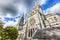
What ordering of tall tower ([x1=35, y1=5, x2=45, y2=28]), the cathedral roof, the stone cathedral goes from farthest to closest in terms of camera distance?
the cathedral roof
the stone cathedral
tall tower ([x1=35, y1=5, x2=45, y2=28])

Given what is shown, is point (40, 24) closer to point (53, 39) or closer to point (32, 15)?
point (32, 15)

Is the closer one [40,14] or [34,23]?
[34,23]

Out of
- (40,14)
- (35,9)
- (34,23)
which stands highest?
(35,9)

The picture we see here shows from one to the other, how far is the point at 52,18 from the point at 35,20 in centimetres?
1078

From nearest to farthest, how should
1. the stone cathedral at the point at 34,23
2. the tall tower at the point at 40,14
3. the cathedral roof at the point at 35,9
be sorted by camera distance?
the tall tower at the point at 40,14 < the stone cathedral at the point at 34,23 < the cathedral roof at the point at 35,9

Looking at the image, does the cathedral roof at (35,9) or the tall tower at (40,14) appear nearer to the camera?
the tall tower at (40,14)

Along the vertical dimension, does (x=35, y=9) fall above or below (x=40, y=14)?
above

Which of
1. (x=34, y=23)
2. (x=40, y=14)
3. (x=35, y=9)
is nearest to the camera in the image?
(x=34, y=23)

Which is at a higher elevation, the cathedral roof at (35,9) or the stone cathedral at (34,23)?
the cathedral roof at (35,9)

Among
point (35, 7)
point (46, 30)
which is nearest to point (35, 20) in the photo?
point (35, 7)

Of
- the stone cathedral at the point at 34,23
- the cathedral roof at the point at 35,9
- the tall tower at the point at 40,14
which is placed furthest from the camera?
the cathedral roof at the point at 35,9

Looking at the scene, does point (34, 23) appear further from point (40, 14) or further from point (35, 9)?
point (35, 9)

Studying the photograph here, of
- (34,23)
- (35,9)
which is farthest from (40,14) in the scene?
(34,23)

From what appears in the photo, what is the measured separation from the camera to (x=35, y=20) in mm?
55688
